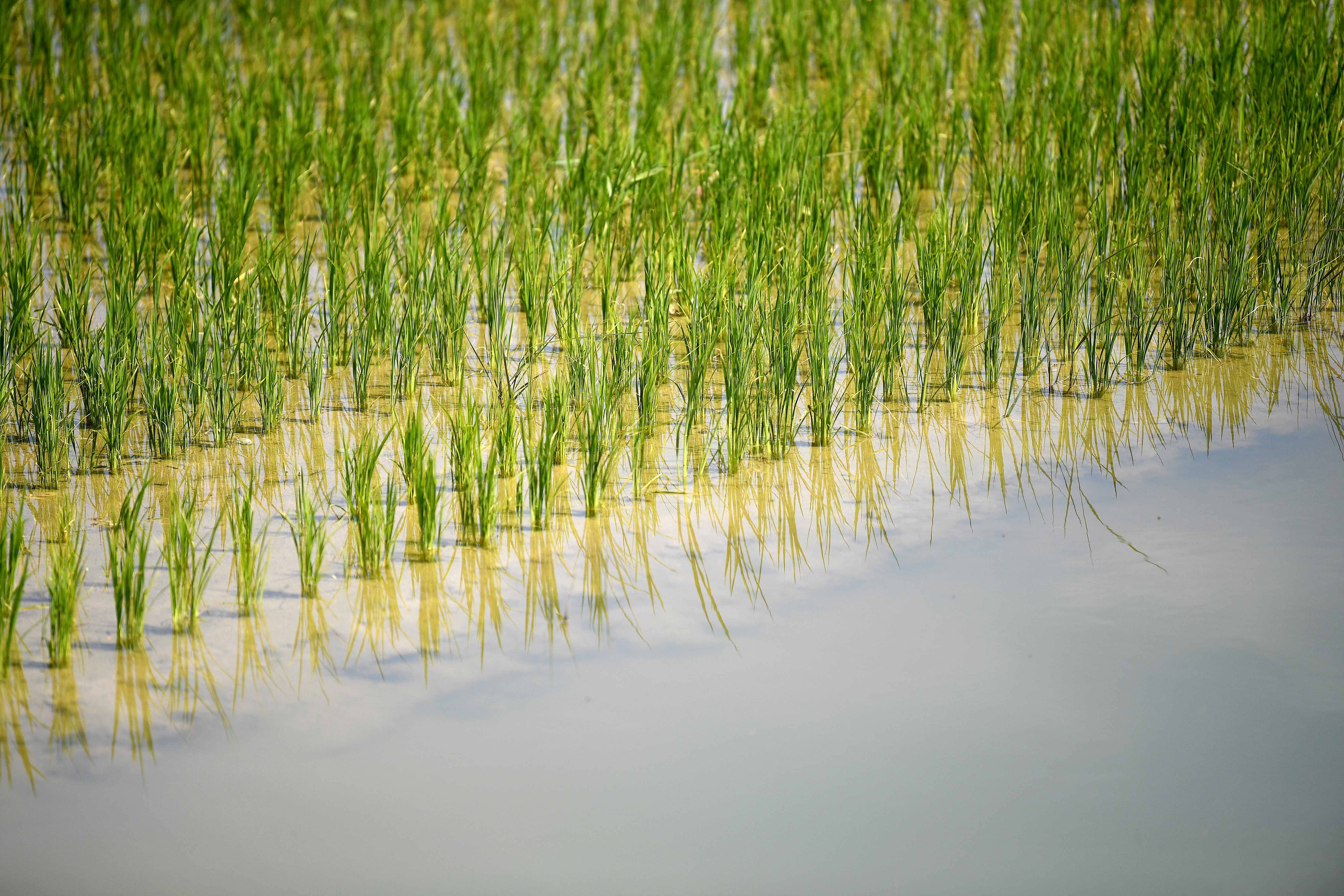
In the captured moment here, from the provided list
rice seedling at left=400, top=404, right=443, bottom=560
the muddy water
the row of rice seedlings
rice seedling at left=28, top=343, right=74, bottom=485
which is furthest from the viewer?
the row of rice seedlings

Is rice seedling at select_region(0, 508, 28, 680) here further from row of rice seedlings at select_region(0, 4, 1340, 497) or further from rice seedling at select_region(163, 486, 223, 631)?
row of rice seedlings at select_region(0, 4, 1340, 497)

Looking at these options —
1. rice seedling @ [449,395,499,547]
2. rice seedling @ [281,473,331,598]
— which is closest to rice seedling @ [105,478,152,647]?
rice seedling @ [281,473,331,598]

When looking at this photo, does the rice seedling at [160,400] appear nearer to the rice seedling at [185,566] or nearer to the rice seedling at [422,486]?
the rice seedling at [185,566]

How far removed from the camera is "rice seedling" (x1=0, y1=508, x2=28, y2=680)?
230 centimetres

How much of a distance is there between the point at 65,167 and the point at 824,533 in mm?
3516

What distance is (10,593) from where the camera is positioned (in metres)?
2.37

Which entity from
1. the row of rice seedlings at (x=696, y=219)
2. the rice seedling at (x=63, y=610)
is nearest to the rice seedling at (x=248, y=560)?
the rice seedling at (x=63, y=610)

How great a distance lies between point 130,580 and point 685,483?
4.31 ft

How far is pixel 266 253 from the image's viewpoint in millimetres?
3572

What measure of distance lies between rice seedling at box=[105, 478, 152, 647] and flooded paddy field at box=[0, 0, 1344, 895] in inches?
0.8

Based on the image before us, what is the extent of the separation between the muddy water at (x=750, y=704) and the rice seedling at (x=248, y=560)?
0.04 meters

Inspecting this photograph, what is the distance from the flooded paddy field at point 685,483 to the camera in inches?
78.9

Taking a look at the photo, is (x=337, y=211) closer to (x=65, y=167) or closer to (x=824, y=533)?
(x=65, y=167)

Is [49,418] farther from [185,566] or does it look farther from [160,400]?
[185,566]
